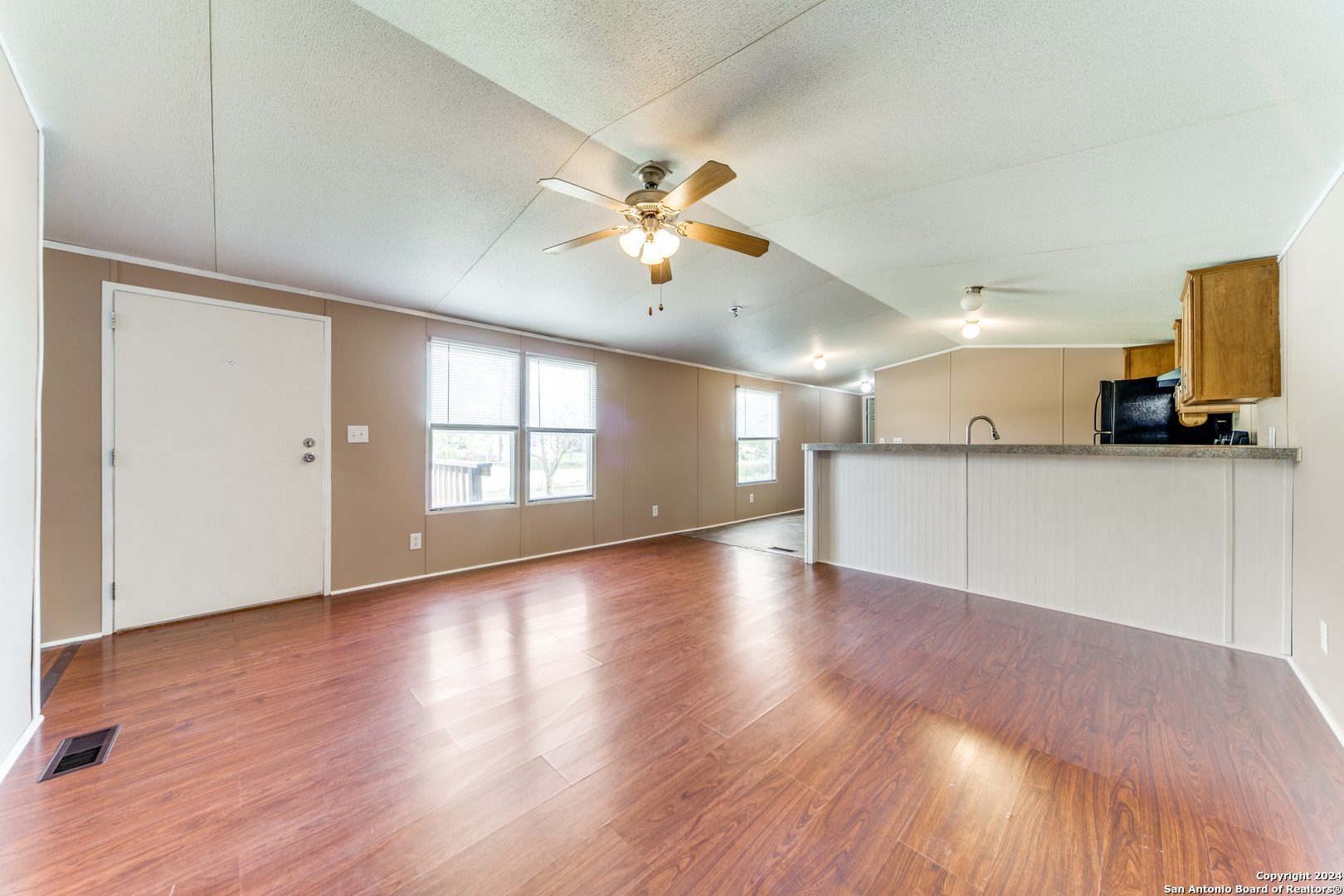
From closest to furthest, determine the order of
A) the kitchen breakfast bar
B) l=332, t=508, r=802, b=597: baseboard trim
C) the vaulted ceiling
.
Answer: the vaulted ceiling
the kitchen breakfast bar
l=332, t=508, r=802, b=597: baseboard trim

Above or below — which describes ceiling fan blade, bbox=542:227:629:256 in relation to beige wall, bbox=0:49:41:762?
above

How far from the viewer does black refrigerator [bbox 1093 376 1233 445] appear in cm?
344

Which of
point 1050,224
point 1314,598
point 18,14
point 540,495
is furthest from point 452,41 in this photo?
point 1314,598

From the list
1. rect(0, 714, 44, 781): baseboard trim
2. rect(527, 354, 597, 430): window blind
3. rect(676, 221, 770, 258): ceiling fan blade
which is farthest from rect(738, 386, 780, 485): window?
rect(0, 714, 44, 781): baseboard trim

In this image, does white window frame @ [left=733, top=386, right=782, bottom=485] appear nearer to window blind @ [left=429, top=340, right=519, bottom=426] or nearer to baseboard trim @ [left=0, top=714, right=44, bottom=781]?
window blind @ [left=429, top=340, right=519, bottom=426]

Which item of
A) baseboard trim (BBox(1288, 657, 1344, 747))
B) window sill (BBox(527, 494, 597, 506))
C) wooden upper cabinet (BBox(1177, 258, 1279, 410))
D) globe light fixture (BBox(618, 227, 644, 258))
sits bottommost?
baseboard trim (BBox(1288, 657, 1344, 747))

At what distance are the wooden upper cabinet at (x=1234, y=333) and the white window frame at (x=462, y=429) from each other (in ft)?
15.3

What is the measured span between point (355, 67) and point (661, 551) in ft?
13.6

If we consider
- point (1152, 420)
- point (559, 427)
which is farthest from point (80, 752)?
point (1152, 420)

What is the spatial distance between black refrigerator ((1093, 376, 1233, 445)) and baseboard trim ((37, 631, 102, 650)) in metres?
6.91

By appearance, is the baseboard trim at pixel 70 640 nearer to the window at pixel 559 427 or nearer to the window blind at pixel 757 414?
the window at pixel 559 427

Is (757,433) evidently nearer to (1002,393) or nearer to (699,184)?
(1002,393)

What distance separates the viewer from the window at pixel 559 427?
179 inches

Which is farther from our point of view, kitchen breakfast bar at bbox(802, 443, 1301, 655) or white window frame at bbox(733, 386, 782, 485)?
white window frame at bbox(733, 386, 782, 485)
